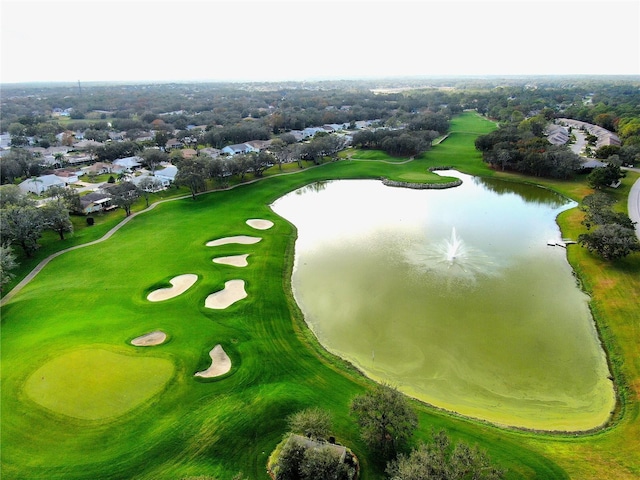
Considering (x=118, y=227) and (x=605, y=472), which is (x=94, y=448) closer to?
(x=605, y=472)

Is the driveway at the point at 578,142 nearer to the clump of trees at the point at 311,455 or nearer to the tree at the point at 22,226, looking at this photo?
the clump of trees at the point at 311,455

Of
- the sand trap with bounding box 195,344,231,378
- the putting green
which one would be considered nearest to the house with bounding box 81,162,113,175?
the putting green

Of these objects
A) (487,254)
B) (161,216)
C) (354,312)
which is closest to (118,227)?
(161,216)

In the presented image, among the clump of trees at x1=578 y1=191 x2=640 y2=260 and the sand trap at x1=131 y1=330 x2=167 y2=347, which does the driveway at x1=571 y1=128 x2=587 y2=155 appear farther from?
the sand trap at x1=131 y1=330 x2=167 y2=347

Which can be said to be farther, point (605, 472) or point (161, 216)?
point (161, 216)

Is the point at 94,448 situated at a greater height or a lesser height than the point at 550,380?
greater
